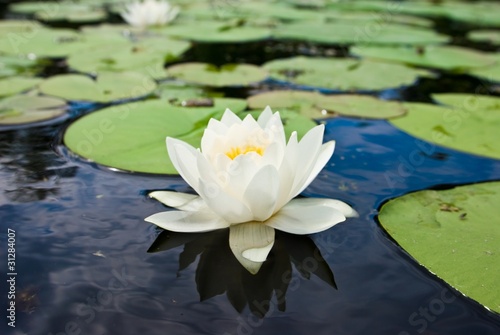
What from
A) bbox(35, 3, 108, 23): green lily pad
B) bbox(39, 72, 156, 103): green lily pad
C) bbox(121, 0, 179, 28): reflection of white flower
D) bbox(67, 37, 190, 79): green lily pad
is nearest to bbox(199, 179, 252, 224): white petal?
bbox(39, 72, 156, 103): green lily pad

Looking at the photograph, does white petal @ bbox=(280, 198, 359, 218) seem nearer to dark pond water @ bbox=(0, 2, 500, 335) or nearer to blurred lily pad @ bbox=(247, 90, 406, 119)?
dark pond water @ bbox=(0, 2, 500, 335)

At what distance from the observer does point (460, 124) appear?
249 centimetres

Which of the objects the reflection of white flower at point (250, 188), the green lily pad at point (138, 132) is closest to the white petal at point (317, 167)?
the reflection of white flower at point (250, 188)

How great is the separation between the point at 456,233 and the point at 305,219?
20.1 inches

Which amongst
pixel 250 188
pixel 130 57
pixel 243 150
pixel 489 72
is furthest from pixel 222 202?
pixel 489 72

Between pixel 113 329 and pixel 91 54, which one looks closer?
pixel 113 329

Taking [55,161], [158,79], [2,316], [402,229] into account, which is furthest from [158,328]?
[158,79]

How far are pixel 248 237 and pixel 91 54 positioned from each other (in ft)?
10.2

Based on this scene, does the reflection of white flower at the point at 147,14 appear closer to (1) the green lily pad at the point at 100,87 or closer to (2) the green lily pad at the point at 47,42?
(2) the green lily pad at the point at 47,42

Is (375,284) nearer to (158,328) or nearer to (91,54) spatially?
(158,328)

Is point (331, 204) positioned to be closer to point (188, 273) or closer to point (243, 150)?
point (243, 150)

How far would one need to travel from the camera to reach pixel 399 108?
271 centimetres

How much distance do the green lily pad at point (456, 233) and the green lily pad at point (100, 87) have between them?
6.37ft

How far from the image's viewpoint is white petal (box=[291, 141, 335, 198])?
1508 millimetres
